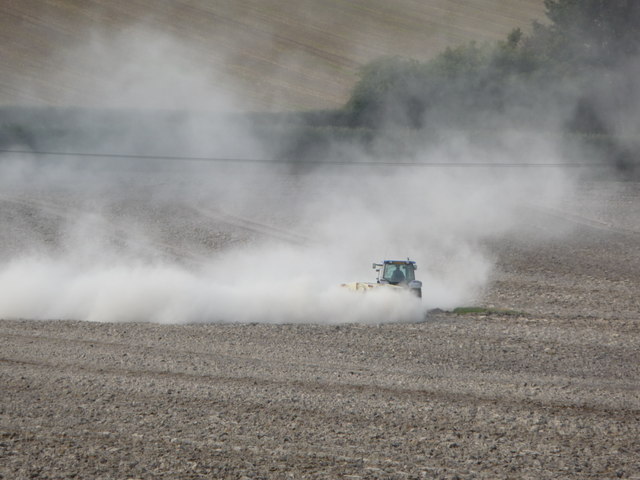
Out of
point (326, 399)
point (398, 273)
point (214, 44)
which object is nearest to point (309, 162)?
point (214, 44)

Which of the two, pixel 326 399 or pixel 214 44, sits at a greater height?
pixel 214 44

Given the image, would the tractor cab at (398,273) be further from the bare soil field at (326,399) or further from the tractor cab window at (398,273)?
the bare soil field at (326,399)

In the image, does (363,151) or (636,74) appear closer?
(363,151)

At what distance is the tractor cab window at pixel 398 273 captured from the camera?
23.1 metres

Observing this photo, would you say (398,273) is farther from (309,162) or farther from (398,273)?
(309,162)

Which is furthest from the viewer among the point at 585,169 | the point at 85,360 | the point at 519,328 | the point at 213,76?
the point at 213,76

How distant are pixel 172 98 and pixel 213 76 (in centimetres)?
319

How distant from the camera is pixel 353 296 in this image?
2177cm

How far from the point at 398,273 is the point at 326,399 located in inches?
382

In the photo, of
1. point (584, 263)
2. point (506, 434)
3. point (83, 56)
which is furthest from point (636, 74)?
point (506, 434)

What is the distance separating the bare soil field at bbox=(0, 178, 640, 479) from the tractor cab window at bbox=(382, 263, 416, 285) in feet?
4.76

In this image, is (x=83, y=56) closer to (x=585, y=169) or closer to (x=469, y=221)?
(x=469, y=221)

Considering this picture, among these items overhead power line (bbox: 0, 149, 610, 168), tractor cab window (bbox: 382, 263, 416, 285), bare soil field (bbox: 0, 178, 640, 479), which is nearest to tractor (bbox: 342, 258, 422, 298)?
tractor cab window (bbox: 382, 263, 416, 285)

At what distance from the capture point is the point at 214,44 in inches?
1986
